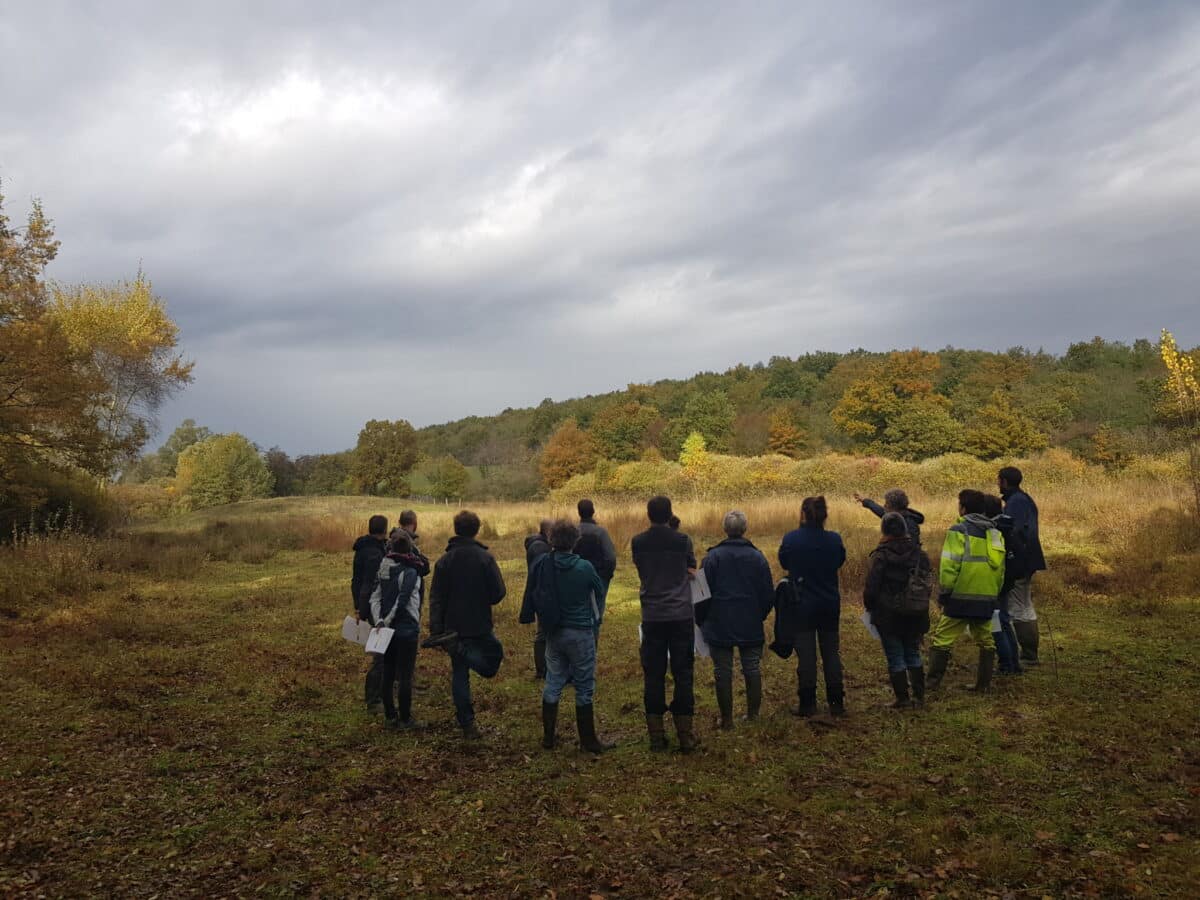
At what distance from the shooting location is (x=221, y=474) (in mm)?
59781

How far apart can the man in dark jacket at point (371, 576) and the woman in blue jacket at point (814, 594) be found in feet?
13.5

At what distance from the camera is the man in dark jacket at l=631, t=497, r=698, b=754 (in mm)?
6105

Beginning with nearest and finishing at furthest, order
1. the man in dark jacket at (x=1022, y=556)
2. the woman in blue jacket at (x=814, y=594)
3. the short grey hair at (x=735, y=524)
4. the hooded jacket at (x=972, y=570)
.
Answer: the short grey hair at (x=735, y=524)
the woman in blue jacket at (x=814, y=594)
the hooded jacket at (x=972, y=570)
the man in dark jacket at (x=1022, y=556)

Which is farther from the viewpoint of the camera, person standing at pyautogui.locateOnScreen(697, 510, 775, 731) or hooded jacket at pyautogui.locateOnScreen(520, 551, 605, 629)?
person standing at pyautogui.locateOnScreen(697, 510, 775, 731)

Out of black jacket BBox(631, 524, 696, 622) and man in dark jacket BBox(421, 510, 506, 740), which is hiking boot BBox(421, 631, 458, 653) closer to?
man in dark jacket BBox(421, 510, 506, 740)

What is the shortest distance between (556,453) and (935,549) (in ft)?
173

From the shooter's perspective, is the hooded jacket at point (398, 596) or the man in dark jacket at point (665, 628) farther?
the hooded jacket at point (398, 596)

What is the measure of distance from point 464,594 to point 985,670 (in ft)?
17.1

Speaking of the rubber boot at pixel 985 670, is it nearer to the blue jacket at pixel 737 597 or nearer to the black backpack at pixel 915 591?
the black backpack at pixel 915 591

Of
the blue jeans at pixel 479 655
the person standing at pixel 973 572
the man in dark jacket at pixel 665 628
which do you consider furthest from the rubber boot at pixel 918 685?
the blue jeans at pixel 479 655

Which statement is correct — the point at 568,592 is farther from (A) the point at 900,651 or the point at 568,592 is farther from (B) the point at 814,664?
(A) the point at 900,651

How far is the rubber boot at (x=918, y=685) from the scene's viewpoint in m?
6.98

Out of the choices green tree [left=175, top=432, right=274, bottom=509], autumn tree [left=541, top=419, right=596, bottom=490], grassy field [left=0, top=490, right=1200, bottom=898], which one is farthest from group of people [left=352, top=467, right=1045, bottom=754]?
autumn tree [left=541, top=419, right=596, bottom=490]

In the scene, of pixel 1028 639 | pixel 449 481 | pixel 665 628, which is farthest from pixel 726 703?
pixel 449 481
